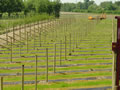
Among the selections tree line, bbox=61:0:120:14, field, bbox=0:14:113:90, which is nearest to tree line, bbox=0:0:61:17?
Answer: field, bbox=0:14:113:90

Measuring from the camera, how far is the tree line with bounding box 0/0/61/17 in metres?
28.8

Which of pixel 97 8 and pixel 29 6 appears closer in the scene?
pixel 29 6

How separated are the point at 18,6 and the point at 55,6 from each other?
7.72 meters

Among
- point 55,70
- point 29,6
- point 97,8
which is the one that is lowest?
point 55,70

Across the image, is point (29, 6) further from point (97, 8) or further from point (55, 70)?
point (97, 8)

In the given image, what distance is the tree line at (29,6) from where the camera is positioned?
1132 inches

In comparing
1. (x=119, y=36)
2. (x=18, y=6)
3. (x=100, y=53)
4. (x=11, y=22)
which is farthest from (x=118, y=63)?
(x=18, y=6)

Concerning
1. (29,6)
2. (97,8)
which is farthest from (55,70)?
(97,8)

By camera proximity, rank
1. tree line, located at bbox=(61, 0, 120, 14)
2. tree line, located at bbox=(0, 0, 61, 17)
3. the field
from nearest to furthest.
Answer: the field < tree line, located at bbox=(0, 0, 61, 17) < tree line, located at bbox=(61, 0, 120, 14)

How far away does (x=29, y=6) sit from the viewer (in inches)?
1468

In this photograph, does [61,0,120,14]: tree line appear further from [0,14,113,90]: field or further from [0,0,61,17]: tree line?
[0,14,113,90]: field

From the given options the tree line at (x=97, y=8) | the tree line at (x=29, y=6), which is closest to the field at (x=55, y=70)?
the tree line at (x=29, y=6)

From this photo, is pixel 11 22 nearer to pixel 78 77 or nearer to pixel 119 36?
pixel 78 77

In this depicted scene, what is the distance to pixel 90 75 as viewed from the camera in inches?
292
